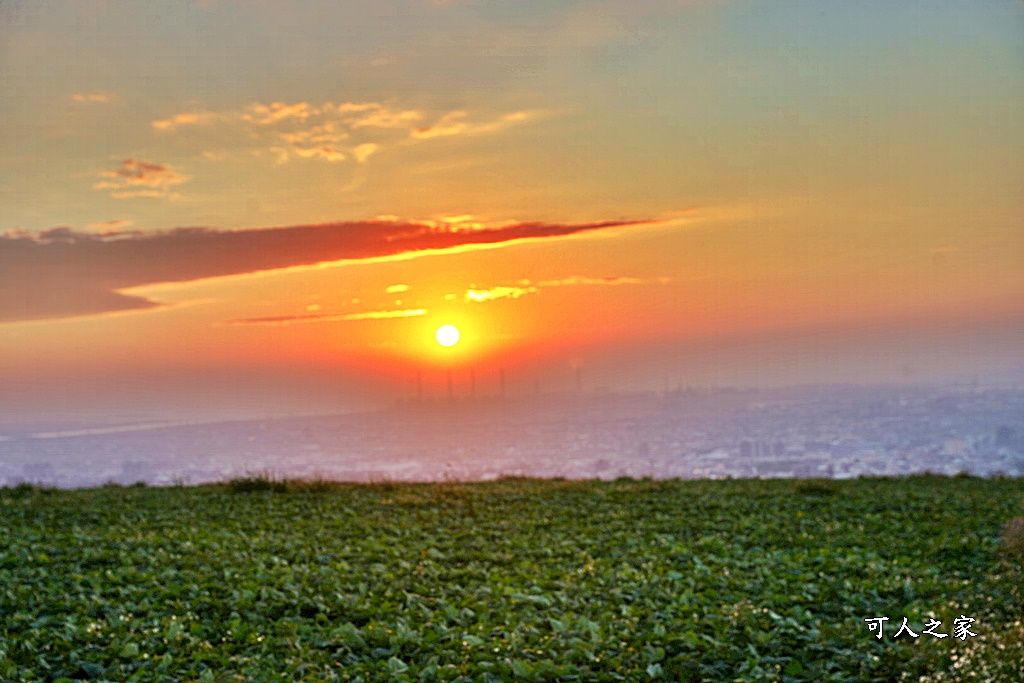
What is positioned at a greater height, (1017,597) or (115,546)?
(115,546)

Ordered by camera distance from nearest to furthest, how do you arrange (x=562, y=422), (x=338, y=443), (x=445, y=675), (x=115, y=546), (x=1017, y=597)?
(x=445, y=675), (x=1017, y=597), (x=115, y=546), (x=338, y=443), (x=562, y=422)

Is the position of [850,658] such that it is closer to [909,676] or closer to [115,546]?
[909,676]

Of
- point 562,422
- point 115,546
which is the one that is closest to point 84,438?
point 562,422

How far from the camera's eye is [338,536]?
14602mm

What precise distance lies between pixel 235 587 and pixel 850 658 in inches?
276

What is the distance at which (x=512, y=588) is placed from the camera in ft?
36.0

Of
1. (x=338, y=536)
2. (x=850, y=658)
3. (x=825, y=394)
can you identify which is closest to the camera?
(x=850, y=658)

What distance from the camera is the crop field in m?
8.28

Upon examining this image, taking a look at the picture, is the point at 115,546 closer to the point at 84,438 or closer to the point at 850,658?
the point at 850,658

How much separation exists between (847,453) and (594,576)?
34.5m

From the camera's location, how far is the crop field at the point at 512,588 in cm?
828

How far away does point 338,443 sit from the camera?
61.3m

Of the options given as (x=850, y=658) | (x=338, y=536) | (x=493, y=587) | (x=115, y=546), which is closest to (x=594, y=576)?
(x=493, y=587)

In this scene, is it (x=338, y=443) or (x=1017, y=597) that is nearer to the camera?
(x=1017, y=597)
